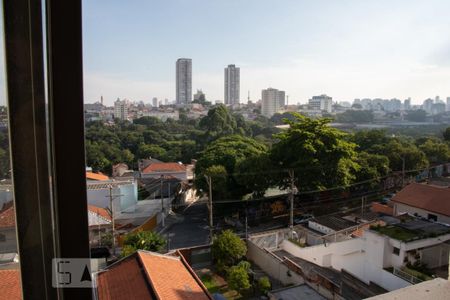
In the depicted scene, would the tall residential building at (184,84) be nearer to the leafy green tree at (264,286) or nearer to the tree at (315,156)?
the tree at (315,156)

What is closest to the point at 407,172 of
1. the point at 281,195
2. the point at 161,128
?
the point at 281,195

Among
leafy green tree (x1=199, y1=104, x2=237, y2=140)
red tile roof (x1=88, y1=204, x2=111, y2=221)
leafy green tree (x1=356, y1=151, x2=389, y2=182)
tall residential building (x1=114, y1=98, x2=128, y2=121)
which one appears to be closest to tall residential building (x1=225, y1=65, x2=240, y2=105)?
tall residential building (x1=114, y1=98, x2=128, y2=121)

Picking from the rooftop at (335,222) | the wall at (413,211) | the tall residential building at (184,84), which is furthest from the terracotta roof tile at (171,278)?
the tall residential building at (184,84)

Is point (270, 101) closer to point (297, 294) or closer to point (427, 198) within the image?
point (427, 198)

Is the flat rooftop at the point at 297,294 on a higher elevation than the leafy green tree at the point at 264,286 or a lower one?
higher

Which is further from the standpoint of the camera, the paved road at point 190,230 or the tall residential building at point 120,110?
the tall residential building at point 120,110

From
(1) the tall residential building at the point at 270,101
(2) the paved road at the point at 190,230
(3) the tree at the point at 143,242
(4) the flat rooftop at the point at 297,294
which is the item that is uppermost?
(1) the tall residential building at the point at 270,101

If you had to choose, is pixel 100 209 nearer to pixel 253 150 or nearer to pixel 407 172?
pixel 253 150
